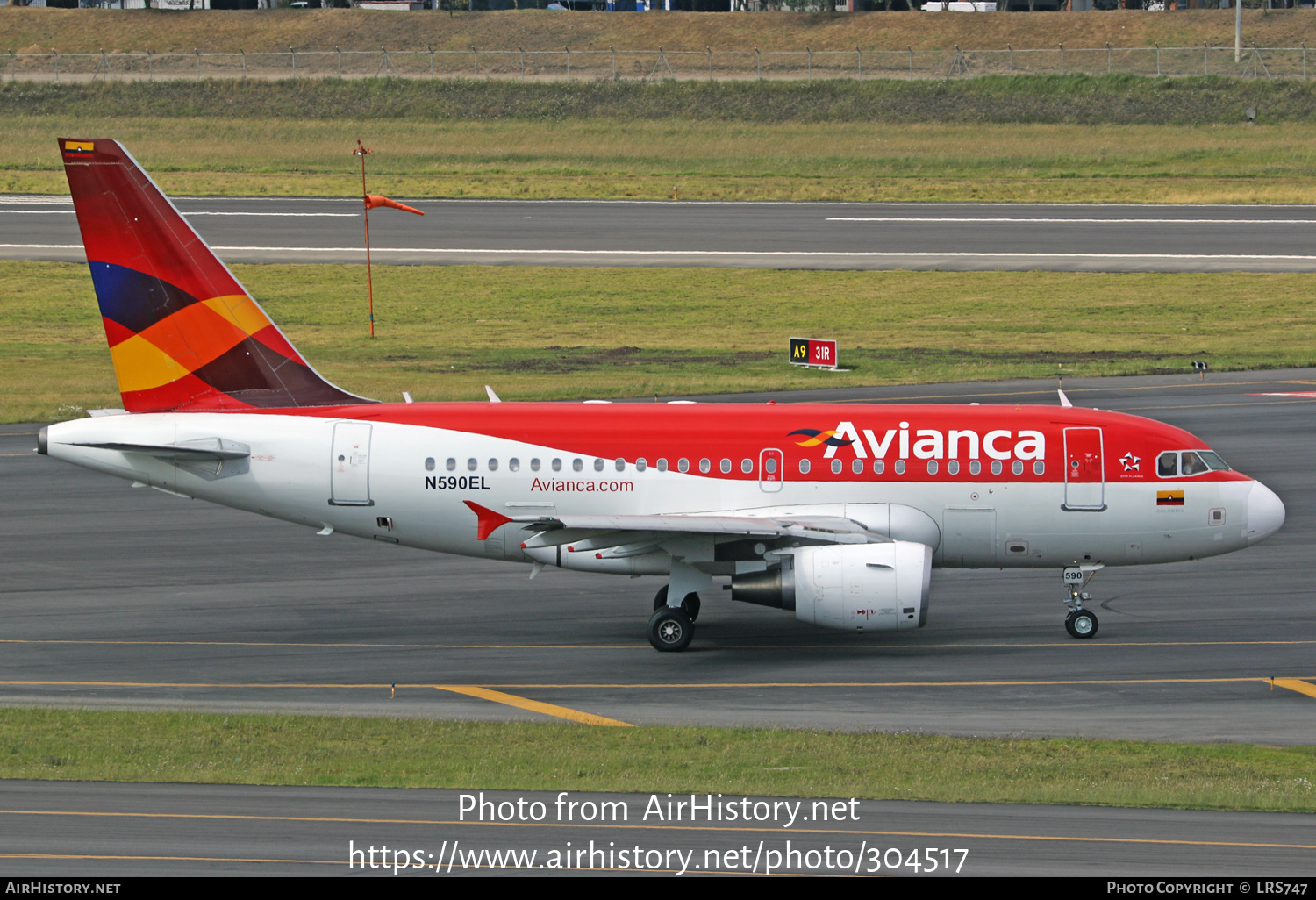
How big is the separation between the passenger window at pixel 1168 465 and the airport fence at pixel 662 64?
100762mm

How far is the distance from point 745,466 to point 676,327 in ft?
110

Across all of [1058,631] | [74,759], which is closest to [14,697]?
[74,759]

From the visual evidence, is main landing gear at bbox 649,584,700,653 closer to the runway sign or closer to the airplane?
the airplane

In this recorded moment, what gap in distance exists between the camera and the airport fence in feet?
414

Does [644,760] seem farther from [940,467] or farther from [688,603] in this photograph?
[940,467]

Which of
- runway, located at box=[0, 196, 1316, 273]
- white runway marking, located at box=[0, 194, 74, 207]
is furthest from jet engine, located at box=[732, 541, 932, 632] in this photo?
white runway marking, located at box=[0, 194, 74, 207]

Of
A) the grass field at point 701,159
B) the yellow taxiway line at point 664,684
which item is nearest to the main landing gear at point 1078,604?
the yellow taxiway line at point 664,684

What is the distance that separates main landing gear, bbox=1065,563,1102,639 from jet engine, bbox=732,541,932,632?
3.90m

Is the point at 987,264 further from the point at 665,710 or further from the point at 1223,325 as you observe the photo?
the point at 665,710

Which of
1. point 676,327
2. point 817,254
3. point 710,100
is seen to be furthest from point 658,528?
point 710,100

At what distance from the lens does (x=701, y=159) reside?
10481 cm

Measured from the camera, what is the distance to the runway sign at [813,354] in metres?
53.9

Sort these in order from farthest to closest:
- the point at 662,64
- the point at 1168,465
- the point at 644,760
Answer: the point at 662,64, the point at 1168,465, the point at 644,760

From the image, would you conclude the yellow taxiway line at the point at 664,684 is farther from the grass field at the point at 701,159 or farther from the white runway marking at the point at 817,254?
the grass field at the point at 701,159
